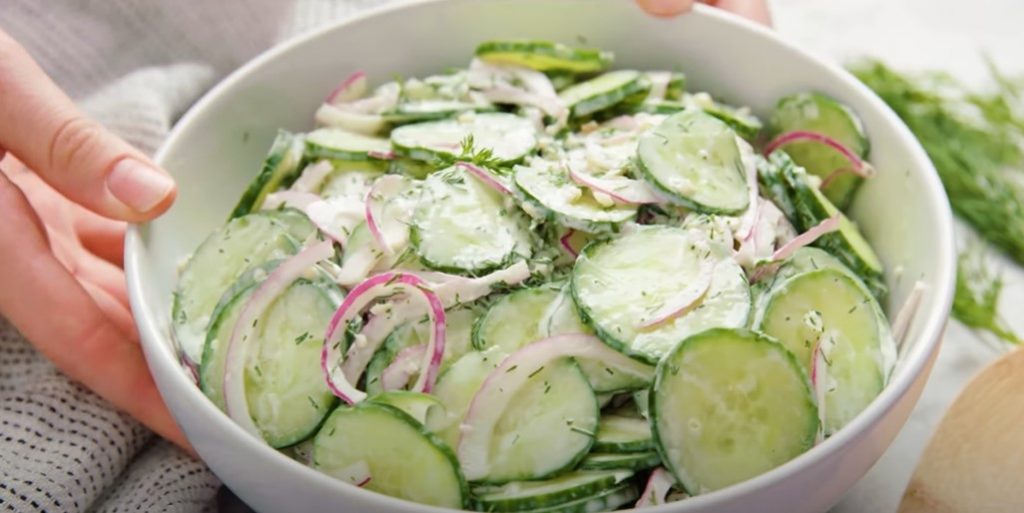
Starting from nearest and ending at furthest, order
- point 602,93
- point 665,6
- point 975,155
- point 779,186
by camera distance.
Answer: point 779,186
point 602,93
point 665,6
point 975,155

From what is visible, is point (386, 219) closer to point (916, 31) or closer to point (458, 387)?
point (458, 387)

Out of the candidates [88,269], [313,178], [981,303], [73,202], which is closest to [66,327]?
Answer: [73,202]

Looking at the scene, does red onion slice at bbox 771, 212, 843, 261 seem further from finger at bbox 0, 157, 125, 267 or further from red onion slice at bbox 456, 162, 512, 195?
finger at bbox 0, 157, 125, 267

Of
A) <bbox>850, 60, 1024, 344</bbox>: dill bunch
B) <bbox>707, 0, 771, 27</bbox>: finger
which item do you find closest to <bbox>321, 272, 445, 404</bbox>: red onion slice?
<bbox>707, 0, 771, 27</bbox>: finger

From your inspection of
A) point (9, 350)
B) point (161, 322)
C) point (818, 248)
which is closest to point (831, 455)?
point (818, 248)

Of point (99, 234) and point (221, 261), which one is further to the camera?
point (99, 234)

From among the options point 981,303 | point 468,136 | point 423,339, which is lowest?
point 981,303

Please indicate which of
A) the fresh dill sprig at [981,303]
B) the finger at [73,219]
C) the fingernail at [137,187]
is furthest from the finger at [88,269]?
the fresh dill sprig at [981,303]
